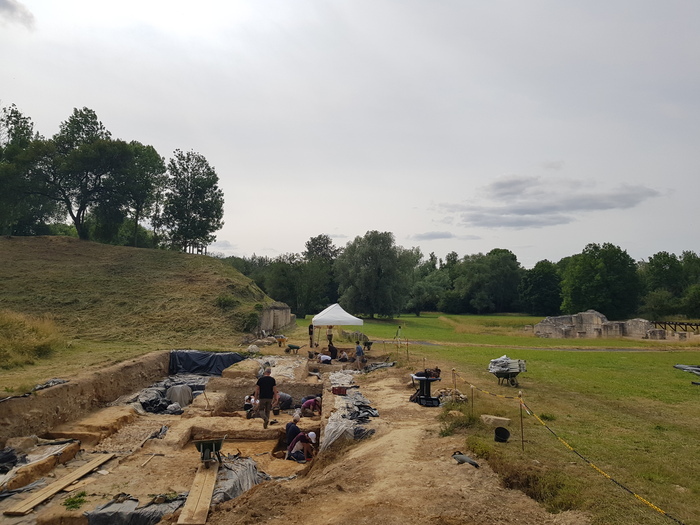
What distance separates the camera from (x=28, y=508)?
6.96m

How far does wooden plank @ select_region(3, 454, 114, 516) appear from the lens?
6.91 m

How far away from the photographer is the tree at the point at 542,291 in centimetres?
6800

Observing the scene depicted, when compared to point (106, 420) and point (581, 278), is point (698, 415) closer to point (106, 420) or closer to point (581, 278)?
point (106, 420)

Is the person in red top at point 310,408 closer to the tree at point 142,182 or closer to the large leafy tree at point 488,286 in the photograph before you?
the tree at point 142,182

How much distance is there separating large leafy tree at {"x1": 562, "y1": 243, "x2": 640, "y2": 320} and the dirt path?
53.8 metres

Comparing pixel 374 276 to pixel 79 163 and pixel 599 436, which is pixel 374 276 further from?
pixel 599 436

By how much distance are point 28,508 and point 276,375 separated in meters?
10.3

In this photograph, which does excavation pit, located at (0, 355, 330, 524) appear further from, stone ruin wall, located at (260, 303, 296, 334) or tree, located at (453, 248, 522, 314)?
tree, located at (453, 248, 522, 314)

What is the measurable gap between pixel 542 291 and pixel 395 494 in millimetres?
67828

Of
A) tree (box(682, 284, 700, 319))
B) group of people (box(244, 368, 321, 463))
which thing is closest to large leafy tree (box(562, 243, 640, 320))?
tree (box(682, 284, 700, 319))

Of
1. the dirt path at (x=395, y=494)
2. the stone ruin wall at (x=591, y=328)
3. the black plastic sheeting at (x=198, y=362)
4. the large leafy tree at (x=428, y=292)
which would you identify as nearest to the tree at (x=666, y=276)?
the large leafy tree at (x=428, y=292)

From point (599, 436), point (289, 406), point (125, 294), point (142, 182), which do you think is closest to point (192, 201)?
point (142, 182)

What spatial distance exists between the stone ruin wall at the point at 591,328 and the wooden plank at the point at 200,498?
117ft

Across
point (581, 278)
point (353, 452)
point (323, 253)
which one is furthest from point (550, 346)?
point (323, 253)
